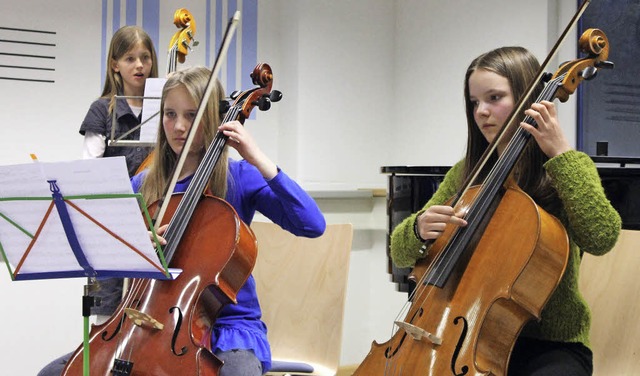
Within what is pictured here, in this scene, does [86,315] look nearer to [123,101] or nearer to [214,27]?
[123,101]

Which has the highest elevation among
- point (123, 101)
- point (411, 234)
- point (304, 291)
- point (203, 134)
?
point (123, 101)

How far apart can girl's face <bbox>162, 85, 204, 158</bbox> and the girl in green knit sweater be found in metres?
0.58

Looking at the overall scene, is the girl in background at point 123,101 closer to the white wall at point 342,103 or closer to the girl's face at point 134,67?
the girl's face at point 134,67

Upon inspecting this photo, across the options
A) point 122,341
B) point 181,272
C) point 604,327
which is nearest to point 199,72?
point 181,272

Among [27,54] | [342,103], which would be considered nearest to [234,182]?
[27,54]

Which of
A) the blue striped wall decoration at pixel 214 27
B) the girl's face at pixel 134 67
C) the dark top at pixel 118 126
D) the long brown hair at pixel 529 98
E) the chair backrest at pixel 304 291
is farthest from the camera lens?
the blue striped wall decoration at pixel 214 27

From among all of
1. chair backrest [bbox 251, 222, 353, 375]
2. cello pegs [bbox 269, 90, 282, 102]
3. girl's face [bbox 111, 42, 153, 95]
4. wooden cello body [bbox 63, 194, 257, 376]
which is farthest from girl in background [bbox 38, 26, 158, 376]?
wooden cello body [bbox 63, 194, 257, 376]

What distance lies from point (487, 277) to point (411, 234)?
0.30 meters

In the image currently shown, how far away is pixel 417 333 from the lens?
4.89 feet

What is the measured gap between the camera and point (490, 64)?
1.73 meters

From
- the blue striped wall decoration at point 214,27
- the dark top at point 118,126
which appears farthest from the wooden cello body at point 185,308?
the blue striped wall decoration at point 214,27

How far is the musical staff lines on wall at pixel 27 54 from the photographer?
3.39 meters

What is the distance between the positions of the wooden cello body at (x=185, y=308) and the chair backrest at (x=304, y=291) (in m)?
0.70

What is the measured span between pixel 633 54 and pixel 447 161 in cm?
106
